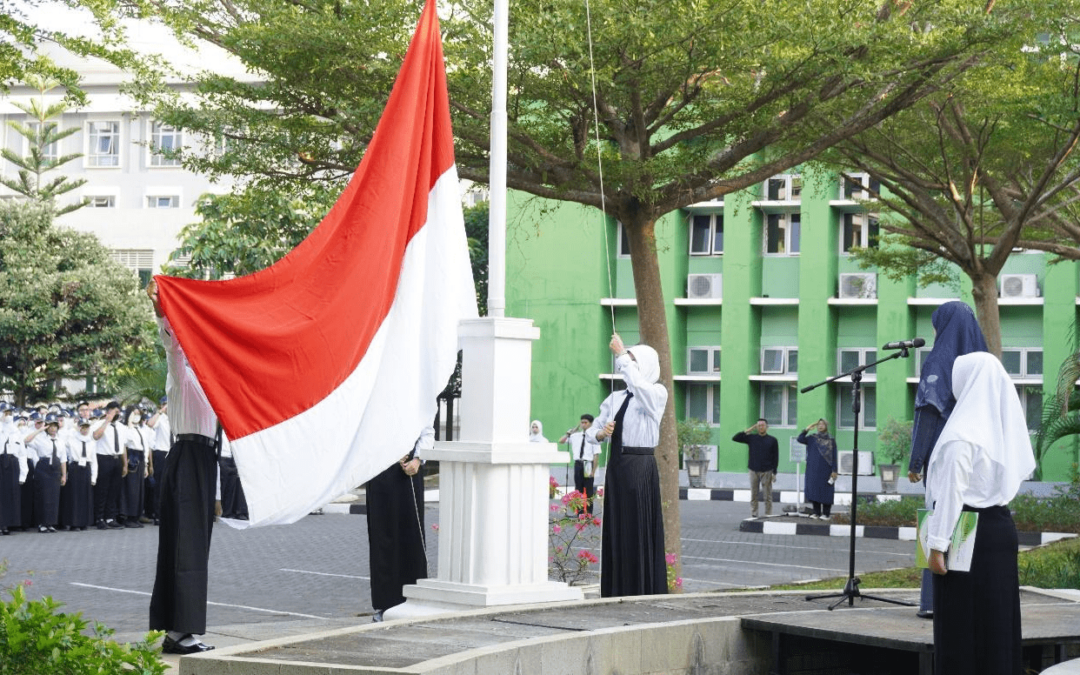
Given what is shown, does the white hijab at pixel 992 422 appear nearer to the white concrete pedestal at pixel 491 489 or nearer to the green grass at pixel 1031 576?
the white concrete pedestal at pixel 491 489

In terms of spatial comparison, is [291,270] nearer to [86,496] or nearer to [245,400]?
[245,400]

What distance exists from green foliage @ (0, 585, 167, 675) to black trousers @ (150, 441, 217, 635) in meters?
2.82

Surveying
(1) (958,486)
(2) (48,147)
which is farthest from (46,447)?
(2) (48,147)

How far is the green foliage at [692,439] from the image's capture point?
35344 mm

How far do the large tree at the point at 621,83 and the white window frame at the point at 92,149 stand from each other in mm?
39323

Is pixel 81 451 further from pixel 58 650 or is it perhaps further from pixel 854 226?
pixel 854 226

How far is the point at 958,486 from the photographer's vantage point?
6.53 m

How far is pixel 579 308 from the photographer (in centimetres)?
3925

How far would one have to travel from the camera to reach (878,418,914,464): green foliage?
110 feet

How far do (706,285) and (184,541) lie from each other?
30585mm

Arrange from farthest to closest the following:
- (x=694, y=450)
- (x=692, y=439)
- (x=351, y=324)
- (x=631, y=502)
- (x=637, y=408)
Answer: (x=694, y=450)
(x=692, y=439)
(x=631, y=502)
(x=637, y=408)
(x=351, y=324)

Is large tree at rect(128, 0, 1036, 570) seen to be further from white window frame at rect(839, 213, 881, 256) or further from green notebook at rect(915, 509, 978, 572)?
white window frame at rect(839, 213, 881, 256)

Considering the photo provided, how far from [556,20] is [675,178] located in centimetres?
212

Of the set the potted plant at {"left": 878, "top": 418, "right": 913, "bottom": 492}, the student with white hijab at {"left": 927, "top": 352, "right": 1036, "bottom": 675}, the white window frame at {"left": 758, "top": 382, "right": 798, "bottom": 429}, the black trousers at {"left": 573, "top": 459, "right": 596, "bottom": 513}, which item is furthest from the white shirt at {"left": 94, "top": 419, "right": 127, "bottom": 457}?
the white window frame at {"left": 758, "top": 382, "right": 798, "bottom": 429}
